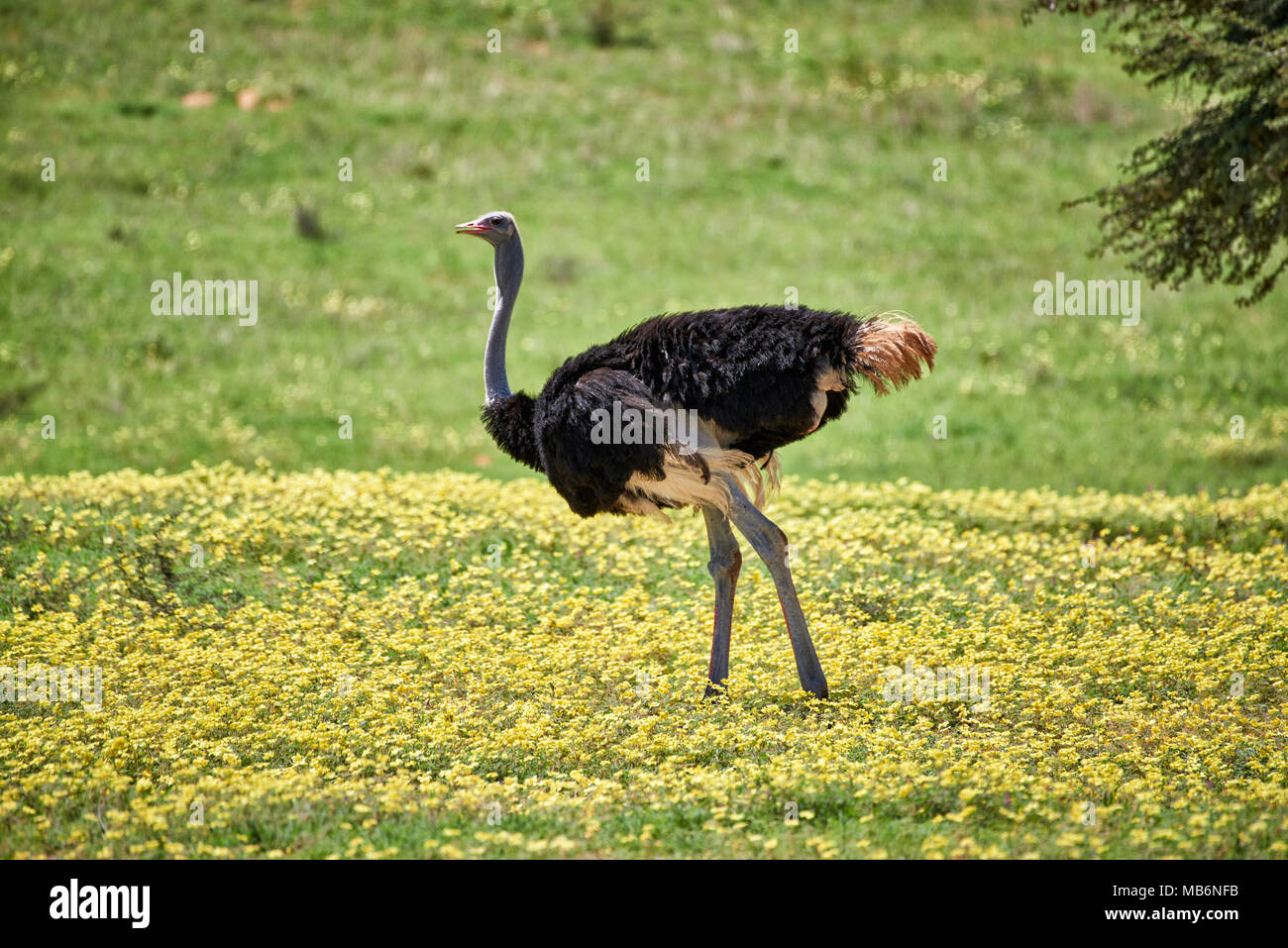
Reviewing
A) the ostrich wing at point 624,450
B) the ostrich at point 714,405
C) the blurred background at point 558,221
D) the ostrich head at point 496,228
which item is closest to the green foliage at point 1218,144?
the blurred background at point 558,221

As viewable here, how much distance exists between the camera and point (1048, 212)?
27.3 metres

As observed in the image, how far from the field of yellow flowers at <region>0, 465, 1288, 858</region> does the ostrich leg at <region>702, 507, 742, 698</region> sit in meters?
0.17

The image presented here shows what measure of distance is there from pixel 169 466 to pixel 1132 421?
44.3 feet

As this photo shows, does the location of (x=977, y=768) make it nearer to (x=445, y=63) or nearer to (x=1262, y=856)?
(x=1262, y=856)

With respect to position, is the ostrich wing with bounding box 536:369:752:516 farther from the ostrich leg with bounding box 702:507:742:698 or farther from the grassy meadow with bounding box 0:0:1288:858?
the grassy meadow with bounding box 0:0:1288:858

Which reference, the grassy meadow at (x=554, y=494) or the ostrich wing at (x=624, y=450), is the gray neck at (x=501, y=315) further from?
the grassy meadow at (x=554, y=494)

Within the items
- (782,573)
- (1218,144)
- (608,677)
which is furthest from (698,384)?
(1218,144)

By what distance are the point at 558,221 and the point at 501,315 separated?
17620 mm

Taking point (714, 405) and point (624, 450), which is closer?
point (624, 450)

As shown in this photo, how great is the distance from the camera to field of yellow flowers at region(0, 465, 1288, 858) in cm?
663

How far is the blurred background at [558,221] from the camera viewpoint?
19359 mm

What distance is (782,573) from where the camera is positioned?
8430 millimetres

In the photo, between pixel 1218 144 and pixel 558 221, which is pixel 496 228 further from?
pixel 558 221

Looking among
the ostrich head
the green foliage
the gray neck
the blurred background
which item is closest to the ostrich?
the gray neck
